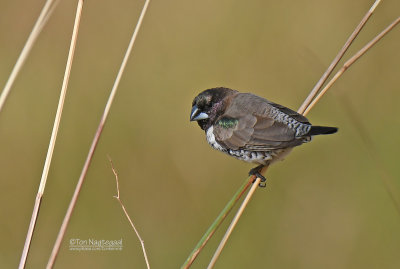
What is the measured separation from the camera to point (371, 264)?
445 cm

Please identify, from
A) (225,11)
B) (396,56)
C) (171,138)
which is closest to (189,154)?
(171,138)

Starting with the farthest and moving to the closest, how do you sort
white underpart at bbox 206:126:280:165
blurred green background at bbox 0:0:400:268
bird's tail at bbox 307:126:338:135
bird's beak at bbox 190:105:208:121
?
blurred green background at bbox 0:0:400:268, bird's beak at bbox 190:105:208:121, white underpart at bbox 206:126:280:165, bird's tail at bbox 307:126:338:135

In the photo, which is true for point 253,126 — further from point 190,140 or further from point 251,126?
point 190,140

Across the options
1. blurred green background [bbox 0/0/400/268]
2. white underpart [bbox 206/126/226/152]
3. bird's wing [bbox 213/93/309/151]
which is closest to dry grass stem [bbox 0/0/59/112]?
bird's wing [bbox 213/93/309/151]

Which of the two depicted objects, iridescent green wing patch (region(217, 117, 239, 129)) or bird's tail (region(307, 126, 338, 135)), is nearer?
bird's tail (region(307, 126, 338, 135))

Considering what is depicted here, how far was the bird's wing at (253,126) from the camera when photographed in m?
3.34

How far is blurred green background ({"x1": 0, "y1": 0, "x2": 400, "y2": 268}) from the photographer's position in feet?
15.0

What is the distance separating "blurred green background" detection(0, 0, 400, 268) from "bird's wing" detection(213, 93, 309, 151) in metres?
0.89

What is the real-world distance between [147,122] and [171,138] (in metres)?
0.33

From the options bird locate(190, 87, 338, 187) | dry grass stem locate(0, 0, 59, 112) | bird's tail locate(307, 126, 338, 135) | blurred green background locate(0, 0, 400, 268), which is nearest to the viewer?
dry grass stem locate(0, 0, 59, 112)

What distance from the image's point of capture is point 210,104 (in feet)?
12.7

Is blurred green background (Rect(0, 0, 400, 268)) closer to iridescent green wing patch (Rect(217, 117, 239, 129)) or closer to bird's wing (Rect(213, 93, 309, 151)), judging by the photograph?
bird's wing (Rect(213, 93, 309, 151))

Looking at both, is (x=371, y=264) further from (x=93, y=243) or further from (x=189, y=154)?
(x=93, y=243)

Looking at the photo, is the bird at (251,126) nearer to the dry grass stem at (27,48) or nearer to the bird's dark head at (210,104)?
the bird's dark head at (210,104)
